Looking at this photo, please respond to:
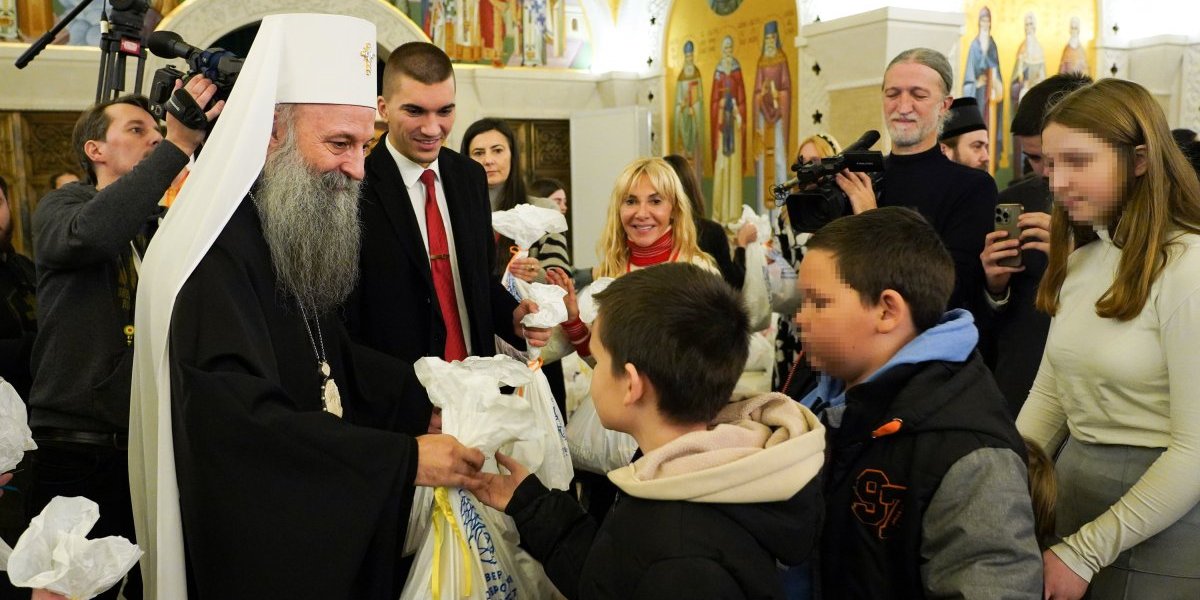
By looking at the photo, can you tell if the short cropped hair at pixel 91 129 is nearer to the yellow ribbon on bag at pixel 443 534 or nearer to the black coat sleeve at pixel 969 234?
the yellow ribbon on bag at pixel 443 534

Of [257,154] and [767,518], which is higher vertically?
[257,154]

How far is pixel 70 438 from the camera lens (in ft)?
9.64

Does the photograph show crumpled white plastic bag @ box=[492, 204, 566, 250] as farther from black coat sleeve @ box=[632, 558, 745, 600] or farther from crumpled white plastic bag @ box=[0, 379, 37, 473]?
black coat sleeve @ box=[632, 558, 745, 600]

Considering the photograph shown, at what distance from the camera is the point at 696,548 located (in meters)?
1.53

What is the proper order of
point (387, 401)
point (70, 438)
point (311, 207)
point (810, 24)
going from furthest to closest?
1. point (810, 24)
2. point (70, 438)
3. point (387, 401)
4. point (311, 207)

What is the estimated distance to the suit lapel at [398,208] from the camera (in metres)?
2.88

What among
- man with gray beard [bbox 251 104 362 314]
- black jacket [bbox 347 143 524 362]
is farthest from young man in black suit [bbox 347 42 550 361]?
man with gray beard [bbox 251 104 362 314]

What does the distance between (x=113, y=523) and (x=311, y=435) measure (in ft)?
5.12

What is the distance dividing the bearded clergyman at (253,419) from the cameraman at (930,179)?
5.41 feet

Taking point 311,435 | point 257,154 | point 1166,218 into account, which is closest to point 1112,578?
point 1166,218

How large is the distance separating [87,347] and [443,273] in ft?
3.63

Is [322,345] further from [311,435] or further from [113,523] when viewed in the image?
[113,523]

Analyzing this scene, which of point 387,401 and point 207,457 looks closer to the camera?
point 207,457

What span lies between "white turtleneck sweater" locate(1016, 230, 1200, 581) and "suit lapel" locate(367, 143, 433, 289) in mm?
1745
